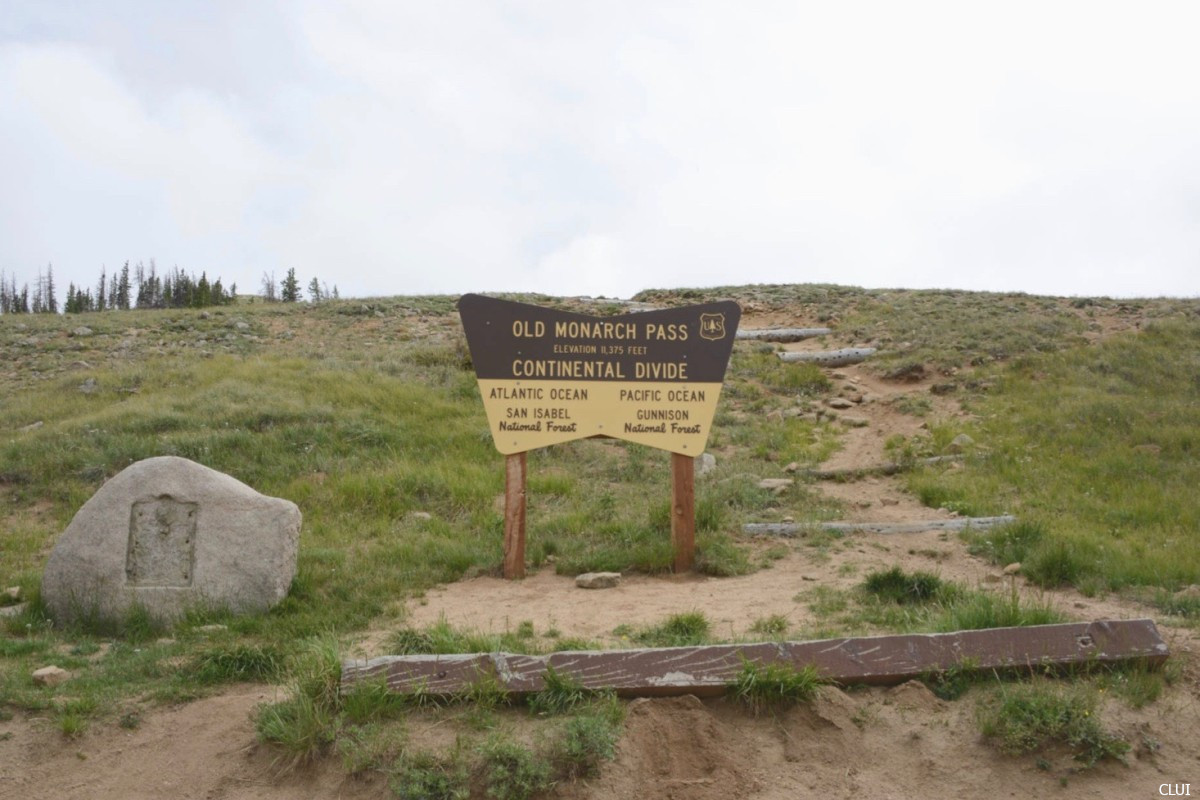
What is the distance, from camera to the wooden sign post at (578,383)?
807 cm

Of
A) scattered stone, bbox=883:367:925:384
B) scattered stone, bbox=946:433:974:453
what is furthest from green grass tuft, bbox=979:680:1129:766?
scattered stone, bbox=883:367:925:384

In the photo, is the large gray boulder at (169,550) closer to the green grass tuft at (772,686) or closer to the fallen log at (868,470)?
the green grass tuft at (772,686)

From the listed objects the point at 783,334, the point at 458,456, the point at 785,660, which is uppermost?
the point at 783,334

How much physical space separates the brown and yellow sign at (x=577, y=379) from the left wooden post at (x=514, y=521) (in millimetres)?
211

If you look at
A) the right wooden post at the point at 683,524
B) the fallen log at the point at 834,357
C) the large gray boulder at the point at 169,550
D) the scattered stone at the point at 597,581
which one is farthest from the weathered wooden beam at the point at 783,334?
the large gray boulder at the point at 169,550

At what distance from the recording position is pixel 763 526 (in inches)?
341

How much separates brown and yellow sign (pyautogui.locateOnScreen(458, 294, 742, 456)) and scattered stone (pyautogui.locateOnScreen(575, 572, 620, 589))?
4.25 feet

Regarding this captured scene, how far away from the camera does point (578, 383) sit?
8.10 metres

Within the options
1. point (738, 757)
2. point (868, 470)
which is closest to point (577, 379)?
point (738, 757)

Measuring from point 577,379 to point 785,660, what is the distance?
3.95 metres

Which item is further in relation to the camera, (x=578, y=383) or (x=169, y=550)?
(x=578, y=383)

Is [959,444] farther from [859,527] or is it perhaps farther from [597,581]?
[597,581]

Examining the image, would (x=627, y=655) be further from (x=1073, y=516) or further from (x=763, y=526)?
(x=1073, y=516)

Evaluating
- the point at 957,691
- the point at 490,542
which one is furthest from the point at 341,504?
the point at 957,691
